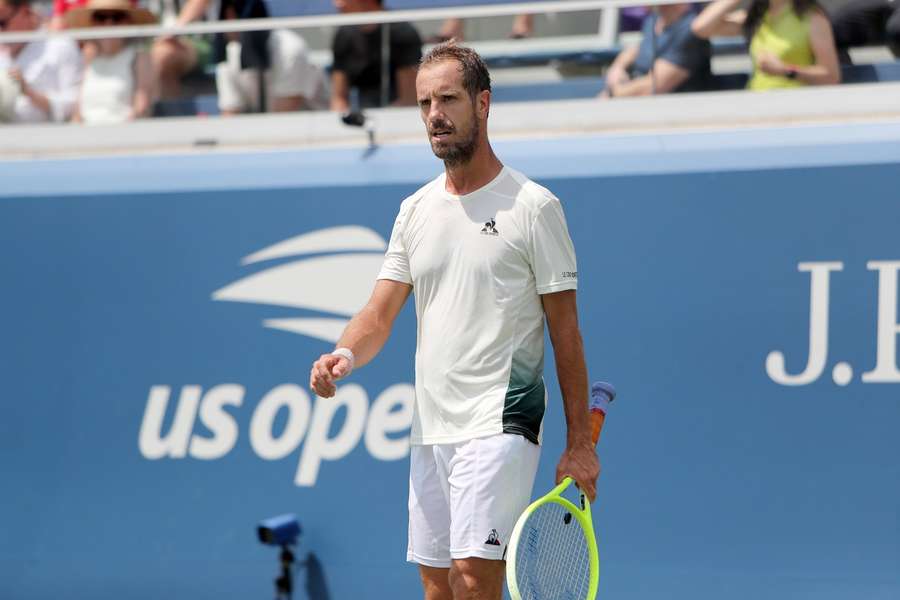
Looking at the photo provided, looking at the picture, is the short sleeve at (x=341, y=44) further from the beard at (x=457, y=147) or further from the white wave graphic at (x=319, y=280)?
the beard at (x=457, y=147)

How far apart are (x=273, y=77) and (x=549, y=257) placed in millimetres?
2812

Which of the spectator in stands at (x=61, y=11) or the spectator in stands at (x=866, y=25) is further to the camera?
the spectator in stands at (x=61, y=11)

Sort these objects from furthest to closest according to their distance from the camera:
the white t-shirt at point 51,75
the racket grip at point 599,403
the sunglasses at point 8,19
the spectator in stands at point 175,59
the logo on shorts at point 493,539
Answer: the sunglasses at point 8,19 → the white t-shirt at point 51,75 → the spectator in stands at point 175,59 → the racket grip at point 599,403 → the logo on shorts at point 493,539

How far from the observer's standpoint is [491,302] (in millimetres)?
3682

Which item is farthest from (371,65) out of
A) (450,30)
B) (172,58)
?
(172,58)

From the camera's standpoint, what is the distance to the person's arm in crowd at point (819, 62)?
209 inches

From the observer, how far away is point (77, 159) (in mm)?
6207

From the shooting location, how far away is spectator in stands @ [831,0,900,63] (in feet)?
17.1

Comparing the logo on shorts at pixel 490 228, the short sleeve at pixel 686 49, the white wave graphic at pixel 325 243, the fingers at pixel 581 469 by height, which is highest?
the short sleeve at pixel 686 49

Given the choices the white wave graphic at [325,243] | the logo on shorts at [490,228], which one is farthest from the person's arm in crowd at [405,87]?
the logo on shorts at [490,228]

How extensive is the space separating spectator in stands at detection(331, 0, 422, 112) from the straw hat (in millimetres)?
1158

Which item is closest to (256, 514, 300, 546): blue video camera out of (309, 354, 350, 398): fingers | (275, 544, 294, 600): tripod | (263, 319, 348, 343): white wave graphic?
(275, 544, 294, 600): tripod

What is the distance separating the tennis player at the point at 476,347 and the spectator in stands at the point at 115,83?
2880 mm

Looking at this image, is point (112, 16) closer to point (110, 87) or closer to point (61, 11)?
point (110, 87)
